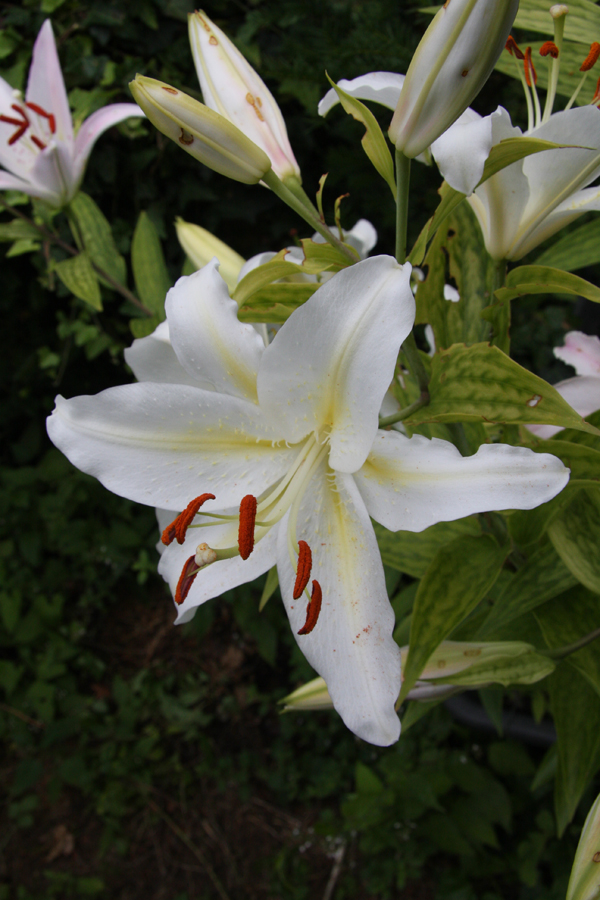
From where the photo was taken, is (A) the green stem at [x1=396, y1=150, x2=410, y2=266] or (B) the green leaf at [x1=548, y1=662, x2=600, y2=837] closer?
(A) the green stem at [x1=396, y1=150, x2=410, y2=266]

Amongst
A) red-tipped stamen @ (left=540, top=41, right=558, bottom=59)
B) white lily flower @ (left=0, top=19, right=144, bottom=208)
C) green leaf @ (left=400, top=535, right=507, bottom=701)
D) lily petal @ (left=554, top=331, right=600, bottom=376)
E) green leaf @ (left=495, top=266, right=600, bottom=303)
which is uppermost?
red-tipped stamen @ (left=540, top=41, right=558, bottom=59)

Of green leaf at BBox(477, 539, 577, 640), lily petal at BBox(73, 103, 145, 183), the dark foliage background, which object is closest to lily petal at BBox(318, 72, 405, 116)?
green leaf at BBox(477, 539, 577, 640)

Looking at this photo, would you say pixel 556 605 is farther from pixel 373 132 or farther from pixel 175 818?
pixel 175 818

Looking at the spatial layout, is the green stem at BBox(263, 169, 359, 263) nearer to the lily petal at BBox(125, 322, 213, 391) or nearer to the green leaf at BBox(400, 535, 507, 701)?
the lily petal at BBox(125, 322, 213, 391)

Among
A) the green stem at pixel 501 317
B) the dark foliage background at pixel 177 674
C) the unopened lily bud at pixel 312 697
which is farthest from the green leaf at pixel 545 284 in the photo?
the dark foliage background at pixel 177 674

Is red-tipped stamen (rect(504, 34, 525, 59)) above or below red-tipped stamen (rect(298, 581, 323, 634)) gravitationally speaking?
above

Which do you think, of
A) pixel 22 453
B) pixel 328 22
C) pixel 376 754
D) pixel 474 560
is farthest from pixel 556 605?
pixel 22 453

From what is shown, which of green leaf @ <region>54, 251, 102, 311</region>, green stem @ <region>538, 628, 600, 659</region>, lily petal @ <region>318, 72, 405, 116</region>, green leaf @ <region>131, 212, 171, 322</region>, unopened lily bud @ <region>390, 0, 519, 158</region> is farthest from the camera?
green leaf @ <region>131, 212, 171, 322</region>
